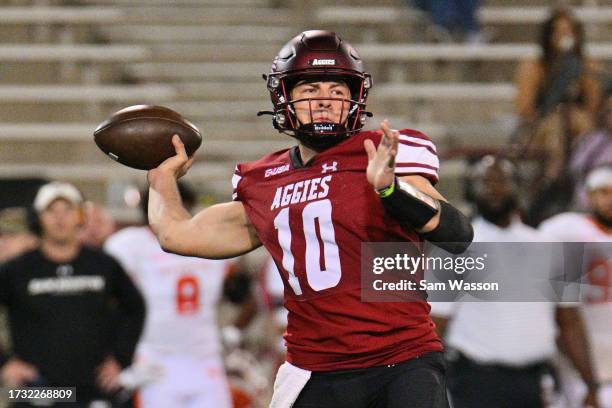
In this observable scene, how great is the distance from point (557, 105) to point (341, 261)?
15.5ft

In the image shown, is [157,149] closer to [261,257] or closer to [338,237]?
[338,237]

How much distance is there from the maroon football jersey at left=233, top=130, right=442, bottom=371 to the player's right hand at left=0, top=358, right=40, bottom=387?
3032 mm

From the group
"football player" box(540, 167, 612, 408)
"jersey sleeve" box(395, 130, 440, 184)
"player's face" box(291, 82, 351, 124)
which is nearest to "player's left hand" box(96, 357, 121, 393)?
"football player" box(540, 167, 612, 408)

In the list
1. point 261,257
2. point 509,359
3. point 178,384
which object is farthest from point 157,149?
point 261,257

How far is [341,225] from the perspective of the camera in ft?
12.3

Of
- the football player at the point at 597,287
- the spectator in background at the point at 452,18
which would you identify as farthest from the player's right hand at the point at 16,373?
the spectator in background at the point at 452,18

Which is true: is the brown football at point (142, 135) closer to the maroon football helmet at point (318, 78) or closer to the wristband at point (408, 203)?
the maroon football helmet at point (318, 78)

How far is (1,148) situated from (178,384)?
326cm

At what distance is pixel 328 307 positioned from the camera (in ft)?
12.3

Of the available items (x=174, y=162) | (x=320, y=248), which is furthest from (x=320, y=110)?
(x=174, y=162)

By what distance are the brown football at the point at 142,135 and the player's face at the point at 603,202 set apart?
122 inches

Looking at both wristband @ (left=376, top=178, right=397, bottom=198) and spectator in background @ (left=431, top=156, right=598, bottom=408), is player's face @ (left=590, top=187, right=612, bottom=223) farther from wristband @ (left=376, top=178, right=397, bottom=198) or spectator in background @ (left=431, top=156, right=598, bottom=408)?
wristband @ (left=376, top=178, right=397, bottom=198)

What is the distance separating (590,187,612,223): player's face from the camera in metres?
6.74

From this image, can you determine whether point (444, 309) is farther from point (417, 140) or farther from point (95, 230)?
point (95, 230)
